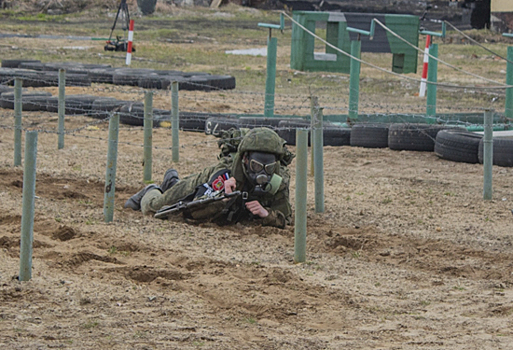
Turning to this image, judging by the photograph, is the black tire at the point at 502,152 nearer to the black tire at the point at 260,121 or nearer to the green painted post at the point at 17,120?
the black tire at the point at 260,121

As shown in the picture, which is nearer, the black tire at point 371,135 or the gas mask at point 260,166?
the gas mask at point 260,166

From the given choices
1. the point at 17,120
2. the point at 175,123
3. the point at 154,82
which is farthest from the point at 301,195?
the point at 154,82

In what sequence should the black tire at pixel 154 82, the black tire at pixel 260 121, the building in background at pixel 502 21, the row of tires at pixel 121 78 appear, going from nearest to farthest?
the black tire at pixel 260 121 < the row of tires at pixel 121 78 < the black tire at pixel 154 82 < the building in background at pixel 502 21

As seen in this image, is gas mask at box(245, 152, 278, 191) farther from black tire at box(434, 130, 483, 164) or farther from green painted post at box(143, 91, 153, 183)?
black tire at box(434, 130, 483, 164)

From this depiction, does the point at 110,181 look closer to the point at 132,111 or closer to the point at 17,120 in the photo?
the point at 17,120

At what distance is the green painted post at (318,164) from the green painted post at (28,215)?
3.82m

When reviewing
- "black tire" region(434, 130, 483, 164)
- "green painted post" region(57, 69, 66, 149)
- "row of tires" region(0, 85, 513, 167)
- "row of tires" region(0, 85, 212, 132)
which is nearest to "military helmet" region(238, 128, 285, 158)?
"row of tires" region(0, 85, 513, 167)

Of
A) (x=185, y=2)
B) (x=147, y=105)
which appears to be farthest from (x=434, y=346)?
(x=185, y=2)

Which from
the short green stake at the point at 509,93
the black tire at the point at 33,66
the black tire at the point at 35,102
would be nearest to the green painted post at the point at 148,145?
the black tire at the point at 35,102

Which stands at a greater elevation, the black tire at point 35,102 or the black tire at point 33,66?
the black tire at point 33,66

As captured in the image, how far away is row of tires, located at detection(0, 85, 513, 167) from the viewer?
40.3 ft

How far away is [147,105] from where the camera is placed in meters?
10.9

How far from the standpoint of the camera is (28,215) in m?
5.96

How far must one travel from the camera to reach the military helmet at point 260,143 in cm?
781
